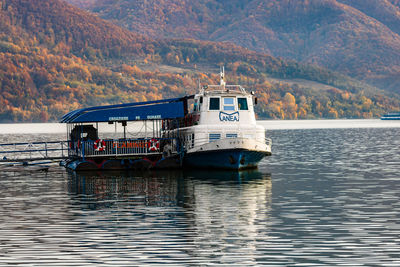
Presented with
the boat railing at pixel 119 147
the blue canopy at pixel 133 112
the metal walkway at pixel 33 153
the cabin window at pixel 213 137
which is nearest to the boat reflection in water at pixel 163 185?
the boat railing at pixel 119 147

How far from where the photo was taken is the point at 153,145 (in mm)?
64500

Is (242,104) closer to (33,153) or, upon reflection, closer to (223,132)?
(223,132)

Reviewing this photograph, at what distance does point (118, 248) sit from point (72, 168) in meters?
41.0

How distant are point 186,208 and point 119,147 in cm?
2795

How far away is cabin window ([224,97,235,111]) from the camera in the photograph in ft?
202

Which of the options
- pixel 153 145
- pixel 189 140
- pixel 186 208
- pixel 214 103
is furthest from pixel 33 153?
pixel 186 208

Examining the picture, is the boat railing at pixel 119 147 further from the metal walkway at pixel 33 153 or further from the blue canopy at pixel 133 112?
the metal walkway at pixel 33 153

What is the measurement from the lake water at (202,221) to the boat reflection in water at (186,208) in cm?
5

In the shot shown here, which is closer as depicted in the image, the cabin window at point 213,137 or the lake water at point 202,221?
the lake water at point 202,221

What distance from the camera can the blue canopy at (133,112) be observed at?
208ft

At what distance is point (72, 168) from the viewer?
6531 cm

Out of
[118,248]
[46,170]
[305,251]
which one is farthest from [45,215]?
[46,170]

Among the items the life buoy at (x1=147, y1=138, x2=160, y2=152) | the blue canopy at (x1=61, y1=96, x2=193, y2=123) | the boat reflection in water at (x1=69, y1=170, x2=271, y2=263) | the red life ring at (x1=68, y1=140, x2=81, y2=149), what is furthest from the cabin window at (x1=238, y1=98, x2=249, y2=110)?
the red life ring at (x1=68, y1=140, x2=81, y2=149)

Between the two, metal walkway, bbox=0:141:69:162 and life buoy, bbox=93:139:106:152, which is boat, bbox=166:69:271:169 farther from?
metal walkway, bbox=0:141:69:162
